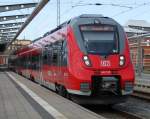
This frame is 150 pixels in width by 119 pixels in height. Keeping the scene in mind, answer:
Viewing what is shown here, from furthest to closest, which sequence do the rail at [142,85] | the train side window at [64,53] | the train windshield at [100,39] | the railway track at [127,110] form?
the rail at [142,85]
the train side window at [64,53]
the train windshield at [100,39]
the railway track at [127,110]

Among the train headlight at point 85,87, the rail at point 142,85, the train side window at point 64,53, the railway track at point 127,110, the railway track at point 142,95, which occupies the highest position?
the train side window at point 64,53

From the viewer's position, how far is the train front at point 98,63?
1670 centimetres

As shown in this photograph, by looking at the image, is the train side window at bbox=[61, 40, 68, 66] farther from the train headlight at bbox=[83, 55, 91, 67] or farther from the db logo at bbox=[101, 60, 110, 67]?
the db logo at bbox=[101, 60, 110, 67]

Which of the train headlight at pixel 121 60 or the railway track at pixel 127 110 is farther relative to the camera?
the train headlight at pixel 121 60

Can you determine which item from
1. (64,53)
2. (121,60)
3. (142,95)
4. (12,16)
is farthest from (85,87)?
(12,16)

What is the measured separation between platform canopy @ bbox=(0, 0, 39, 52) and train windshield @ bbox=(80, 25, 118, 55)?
2708cm

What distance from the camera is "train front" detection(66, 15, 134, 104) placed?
16.7 metres

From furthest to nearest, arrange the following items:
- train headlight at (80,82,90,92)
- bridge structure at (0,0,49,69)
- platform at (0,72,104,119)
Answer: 1. bridge structure at (0,0,49,69)
2. train headlight at (80,82,90,92)
3. platform at (0,72,104,119)

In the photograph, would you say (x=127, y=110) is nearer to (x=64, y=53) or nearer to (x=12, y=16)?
(x=64, y=53)

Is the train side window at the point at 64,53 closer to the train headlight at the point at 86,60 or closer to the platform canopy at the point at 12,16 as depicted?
the train headlight at the point at 86,60

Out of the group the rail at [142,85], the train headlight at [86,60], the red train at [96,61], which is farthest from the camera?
the rail at [142,85]

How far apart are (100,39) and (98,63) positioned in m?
1.05

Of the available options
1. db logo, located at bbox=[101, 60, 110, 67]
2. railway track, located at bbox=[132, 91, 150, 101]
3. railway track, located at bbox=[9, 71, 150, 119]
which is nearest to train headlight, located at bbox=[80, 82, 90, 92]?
db logo, located at bbox=[101, 60, 110, 67]

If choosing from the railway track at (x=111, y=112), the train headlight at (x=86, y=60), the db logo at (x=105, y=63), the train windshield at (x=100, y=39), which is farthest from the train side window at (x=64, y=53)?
the railway track at (x=111, y=112)
